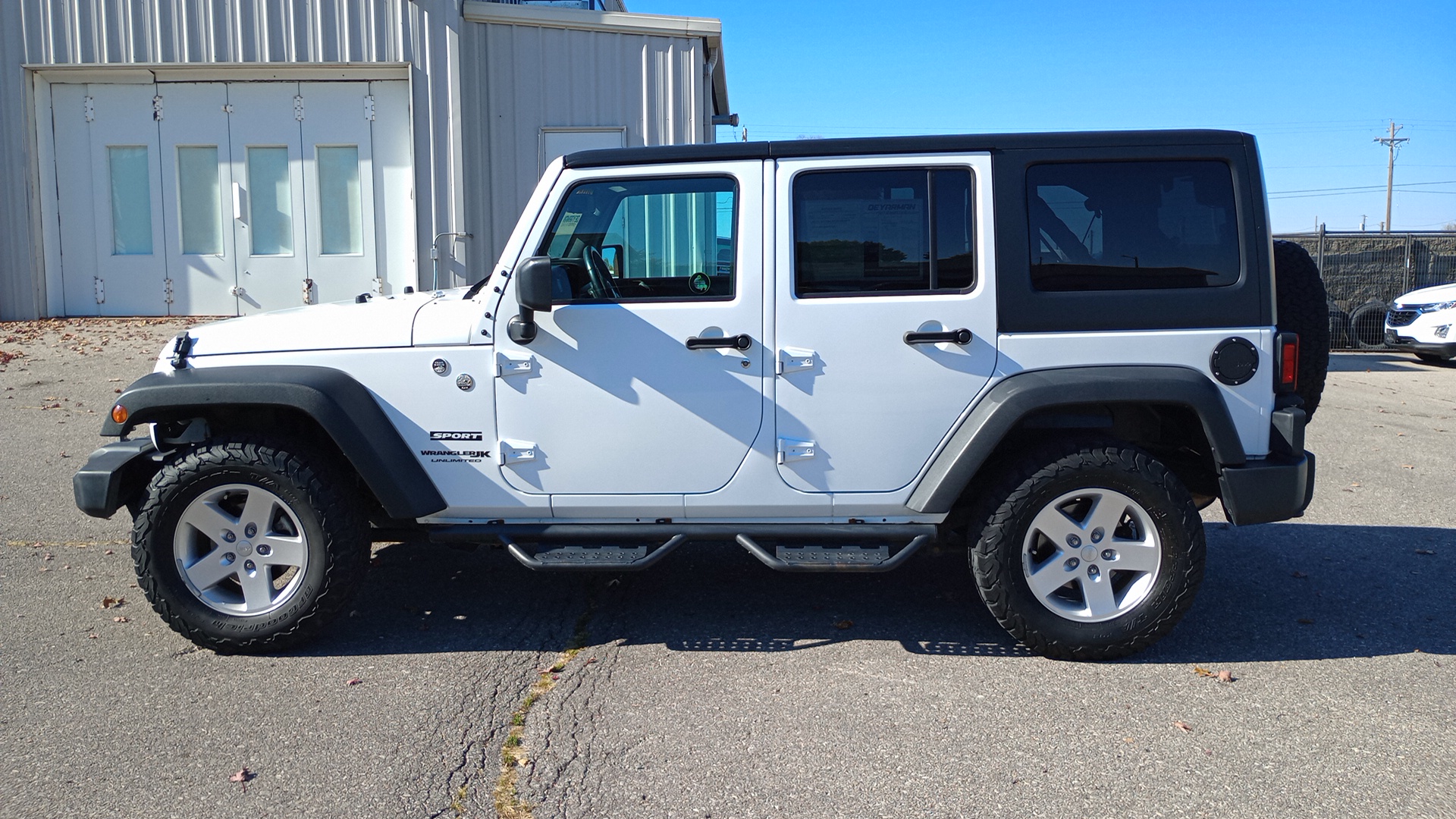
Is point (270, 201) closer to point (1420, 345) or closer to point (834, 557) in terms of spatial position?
point (834, 557)

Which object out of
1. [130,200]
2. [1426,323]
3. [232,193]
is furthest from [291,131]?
[1426,323]

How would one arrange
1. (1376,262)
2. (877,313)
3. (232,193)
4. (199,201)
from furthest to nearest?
(1376,262) < (199,201) < (232,193) < (877,313)

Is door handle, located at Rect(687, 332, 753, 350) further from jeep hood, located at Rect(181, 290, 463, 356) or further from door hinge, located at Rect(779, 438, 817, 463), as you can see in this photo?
jeep hood, located at Rect(181, 290, 463, 356)

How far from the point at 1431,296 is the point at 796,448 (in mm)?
14257

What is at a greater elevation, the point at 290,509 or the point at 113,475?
the point at 113,475

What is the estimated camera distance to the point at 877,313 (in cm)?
393

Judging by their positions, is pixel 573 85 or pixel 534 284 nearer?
pixel 534 284

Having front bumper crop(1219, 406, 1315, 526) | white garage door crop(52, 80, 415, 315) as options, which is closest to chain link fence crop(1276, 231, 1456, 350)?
white garage door crop(52, 80, 415, 315)

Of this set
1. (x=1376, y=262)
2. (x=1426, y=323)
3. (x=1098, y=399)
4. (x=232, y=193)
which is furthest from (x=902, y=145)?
(x=1376, y=262)

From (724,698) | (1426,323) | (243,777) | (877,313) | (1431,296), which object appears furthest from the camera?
(1431,296)

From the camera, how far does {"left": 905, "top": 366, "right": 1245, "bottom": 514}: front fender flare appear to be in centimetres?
382

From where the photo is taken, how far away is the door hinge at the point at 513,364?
399 cm

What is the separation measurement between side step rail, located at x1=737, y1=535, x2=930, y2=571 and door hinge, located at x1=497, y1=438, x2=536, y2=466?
0.86m

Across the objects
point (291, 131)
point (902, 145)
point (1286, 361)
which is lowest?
point (1286, 361)
